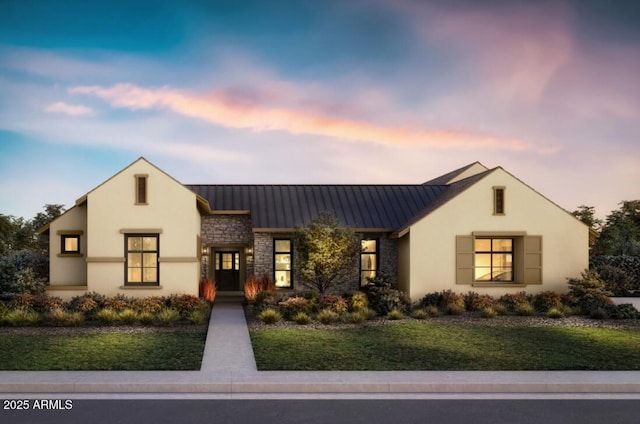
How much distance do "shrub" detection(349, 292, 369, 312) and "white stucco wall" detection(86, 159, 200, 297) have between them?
585 centimetres

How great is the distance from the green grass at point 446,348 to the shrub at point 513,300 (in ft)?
10.8

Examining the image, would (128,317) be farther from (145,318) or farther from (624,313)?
(624,313)

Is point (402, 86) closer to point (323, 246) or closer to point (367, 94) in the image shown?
point (367, 94)

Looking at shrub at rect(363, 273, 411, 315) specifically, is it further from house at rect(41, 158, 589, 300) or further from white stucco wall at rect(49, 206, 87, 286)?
white stucco wall at rect(49, 206, 87, 286)

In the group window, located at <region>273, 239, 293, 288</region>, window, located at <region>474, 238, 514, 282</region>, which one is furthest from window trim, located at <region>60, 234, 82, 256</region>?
window, located at <region>474, 238, 514, 282</region>

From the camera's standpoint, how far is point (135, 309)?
1756 centimetres

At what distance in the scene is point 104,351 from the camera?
1198 cm

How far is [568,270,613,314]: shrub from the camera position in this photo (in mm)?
18828

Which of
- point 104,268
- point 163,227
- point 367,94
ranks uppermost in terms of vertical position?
point 367,94

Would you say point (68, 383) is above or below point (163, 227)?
below
